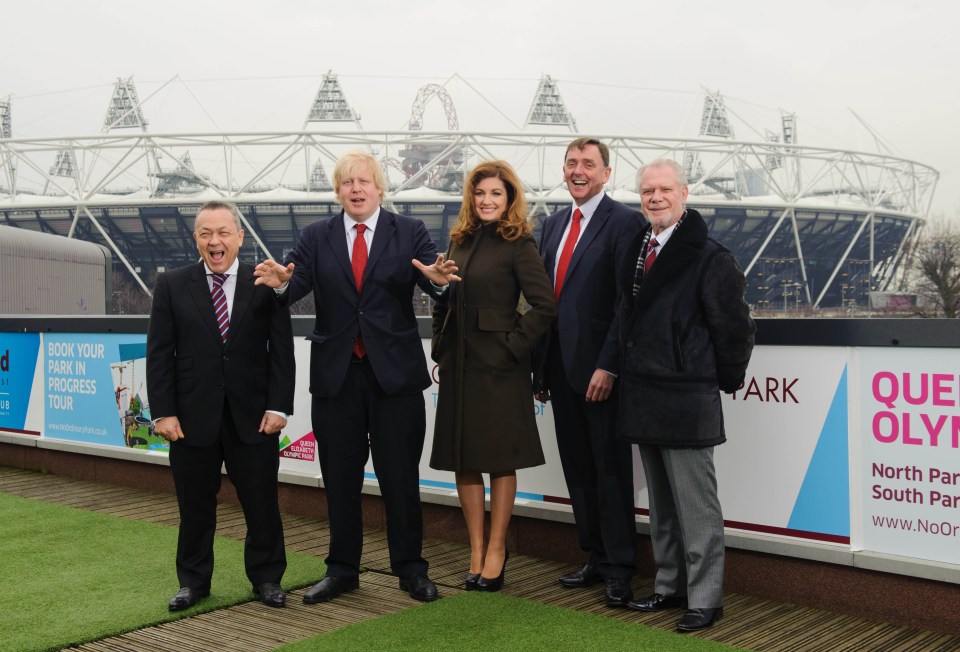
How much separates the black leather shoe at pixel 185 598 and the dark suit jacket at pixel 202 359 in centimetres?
64

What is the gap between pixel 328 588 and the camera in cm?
407

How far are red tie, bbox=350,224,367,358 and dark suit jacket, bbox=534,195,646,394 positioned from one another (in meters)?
0.85

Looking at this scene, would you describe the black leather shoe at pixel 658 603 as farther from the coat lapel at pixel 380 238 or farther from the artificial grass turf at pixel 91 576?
the coat lapel at pixel 380 238

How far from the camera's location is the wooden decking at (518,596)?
3.47m

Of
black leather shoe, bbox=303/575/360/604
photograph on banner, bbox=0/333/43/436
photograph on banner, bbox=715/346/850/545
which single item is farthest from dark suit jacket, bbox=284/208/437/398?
photograph on banner, bbox=0/333/43/436

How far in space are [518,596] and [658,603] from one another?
620 mm

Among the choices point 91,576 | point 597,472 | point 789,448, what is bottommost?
point 91,576

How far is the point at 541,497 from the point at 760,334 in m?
1.49

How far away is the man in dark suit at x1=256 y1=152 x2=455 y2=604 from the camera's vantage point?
4035mm

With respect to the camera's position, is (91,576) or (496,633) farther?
(91,576)

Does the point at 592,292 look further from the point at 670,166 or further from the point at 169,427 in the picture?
the point at 169,427

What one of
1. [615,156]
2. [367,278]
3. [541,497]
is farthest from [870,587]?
[615,156]

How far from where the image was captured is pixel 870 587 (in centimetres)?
374

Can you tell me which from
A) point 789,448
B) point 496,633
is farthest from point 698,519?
point 496,633
